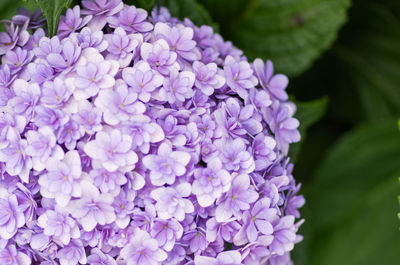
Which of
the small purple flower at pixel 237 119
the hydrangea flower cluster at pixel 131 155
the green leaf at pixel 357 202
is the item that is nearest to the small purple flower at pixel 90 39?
the hydrangea flower cluster at pixel 131 155

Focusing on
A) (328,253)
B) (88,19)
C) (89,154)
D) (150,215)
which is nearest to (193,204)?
(150,215)

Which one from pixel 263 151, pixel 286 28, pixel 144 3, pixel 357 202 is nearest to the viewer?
pixel 263 151

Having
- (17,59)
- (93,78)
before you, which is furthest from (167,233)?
(17,59)

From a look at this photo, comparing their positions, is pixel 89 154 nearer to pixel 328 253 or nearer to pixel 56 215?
pixel 56 215

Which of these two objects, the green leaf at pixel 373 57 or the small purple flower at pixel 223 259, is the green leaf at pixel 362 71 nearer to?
the green leaf at pixel 373 57

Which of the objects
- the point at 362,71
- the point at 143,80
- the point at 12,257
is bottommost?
the point at 362,71

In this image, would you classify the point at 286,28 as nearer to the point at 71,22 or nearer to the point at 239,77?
the point at 239,77

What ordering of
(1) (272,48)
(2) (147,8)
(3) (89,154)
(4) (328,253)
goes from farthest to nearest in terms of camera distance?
1. (4) (328,253)
2. (1) (272,48)
3. (2) (147,8)
4. (3) (89,154)
